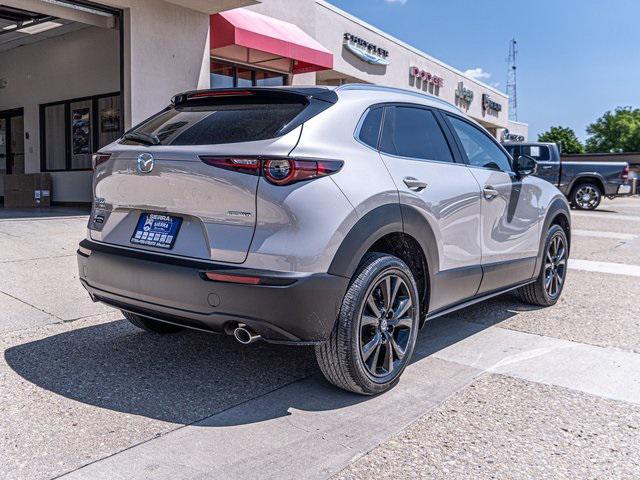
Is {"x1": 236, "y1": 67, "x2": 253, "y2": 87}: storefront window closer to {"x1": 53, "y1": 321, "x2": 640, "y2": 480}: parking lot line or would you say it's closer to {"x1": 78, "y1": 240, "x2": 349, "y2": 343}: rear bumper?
{"x1": 53, "y1": 321, "x2": 640, "y2": 480}: parking lot line

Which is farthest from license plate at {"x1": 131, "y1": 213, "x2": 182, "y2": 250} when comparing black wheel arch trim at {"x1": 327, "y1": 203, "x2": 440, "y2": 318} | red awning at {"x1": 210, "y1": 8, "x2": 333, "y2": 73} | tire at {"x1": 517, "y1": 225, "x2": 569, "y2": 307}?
red awning at {"x1": 210, "y1": 8, "x2": 333, "y2": 73}

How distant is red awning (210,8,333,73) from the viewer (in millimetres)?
12766

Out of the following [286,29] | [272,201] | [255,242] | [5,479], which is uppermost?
[286,29]

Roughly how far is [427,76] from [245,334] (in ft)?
78.0

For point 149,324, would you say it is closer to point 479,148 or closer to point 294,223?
point 294,223

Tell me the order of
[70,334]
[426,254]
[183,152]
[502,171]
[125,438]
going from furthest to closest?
[502,171] → [70,334] → [426,254] → [183,152] → [125,438]

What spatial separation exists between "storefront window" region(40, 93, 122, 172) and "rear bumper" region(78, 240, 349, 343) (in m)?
10.5

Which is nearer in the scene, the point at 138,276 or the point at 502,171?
the point at 138,276

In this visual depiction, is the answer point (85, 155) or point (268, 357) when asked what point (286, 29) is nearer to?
point (85, 155)

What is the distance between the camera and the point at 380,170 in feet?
11.8

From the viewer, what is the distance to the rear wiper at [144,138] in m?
3.62

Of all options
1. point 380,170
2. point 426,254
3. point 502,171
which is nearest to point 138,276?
point 380,170

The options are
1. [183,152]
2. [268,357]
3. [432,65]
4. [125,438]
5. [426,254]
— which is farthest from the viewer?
[432,65]

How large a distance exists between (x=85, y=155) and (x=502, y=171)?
38.5 feet
